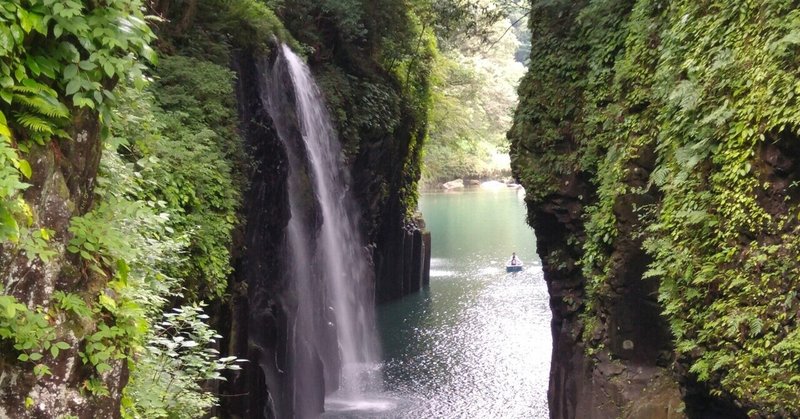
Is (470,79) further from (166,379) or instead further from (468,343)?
(166,379)

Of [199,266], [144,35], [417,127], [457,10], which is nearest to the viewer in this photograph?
[144,35]

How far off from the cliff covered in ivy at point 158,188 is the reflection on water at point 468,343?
11.9 feet

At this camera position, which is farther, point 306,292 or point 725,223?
point 306,292

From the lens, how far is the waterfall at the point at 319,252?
14.4m

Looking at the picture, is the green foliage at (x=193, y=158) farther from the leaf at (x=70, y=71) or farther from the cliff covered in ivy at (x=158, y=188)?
the leaf at (x=70, y=71)

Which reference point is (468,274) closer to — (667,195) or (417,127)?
(417,127)

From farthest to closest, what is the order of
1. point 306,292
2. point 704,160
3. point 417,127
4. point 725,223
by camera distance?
1. point 417,127
2. point 306,292
3. point 704,160
4. point 725,223

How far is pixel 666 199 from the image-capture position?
25.0ft

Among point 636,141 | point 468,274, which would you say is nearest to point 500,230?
point 468,274

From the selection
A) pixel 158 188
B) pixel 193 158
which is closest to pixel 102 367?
pixel 158 188

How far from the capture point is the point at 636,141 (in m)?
8.73

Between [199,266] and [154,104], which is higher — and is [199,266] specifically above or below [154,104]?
below

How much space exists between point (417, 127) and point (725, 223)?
58.2 ft

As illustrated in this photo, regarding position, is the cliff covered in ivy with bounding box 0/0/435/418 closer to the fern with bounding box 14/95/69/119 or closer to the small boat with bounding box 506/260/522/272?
the fern with bounding box 14/95/69/119
